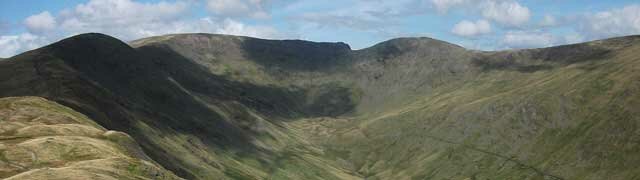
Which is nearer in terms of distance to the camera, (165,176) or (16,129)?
(165,176)

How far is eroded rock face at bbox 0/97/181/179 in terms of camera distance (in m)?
119

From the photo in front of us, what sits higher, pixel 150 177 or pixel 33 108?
pixel 33 108

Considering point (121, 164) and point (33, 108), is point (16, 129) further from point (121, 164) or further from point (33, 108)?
point (121, 164)

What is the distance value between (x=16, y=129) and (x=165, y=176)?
51.1 m

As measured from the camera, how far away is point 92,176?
365 feet

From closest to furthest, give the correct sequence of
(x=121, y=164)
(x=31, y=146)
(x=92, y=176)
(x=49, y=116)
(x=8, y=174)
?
(x=92, y=176) → (x=8, y=174) → (x=121, y=164) → (x=31, y=146) → (x=49, y=116)

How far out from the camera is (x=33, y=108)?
609ft

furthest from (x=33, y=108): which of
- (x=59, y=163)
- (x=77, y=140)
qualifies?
(x=59, y=163)

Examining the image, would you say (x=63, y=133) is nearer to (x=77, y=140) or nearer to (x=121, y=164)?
(x=77, y=140)

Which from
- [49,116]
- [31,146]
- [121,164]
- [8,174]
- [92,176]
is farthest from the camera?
[49,116]

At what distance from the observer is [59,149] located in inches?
5443

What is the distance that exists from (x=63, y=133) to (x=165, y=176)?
127ft

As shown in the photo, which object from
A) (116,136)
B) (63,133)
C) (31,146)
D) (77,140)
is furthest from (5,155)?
(116,136)

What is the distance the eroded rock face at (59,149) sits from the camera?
118562mm
